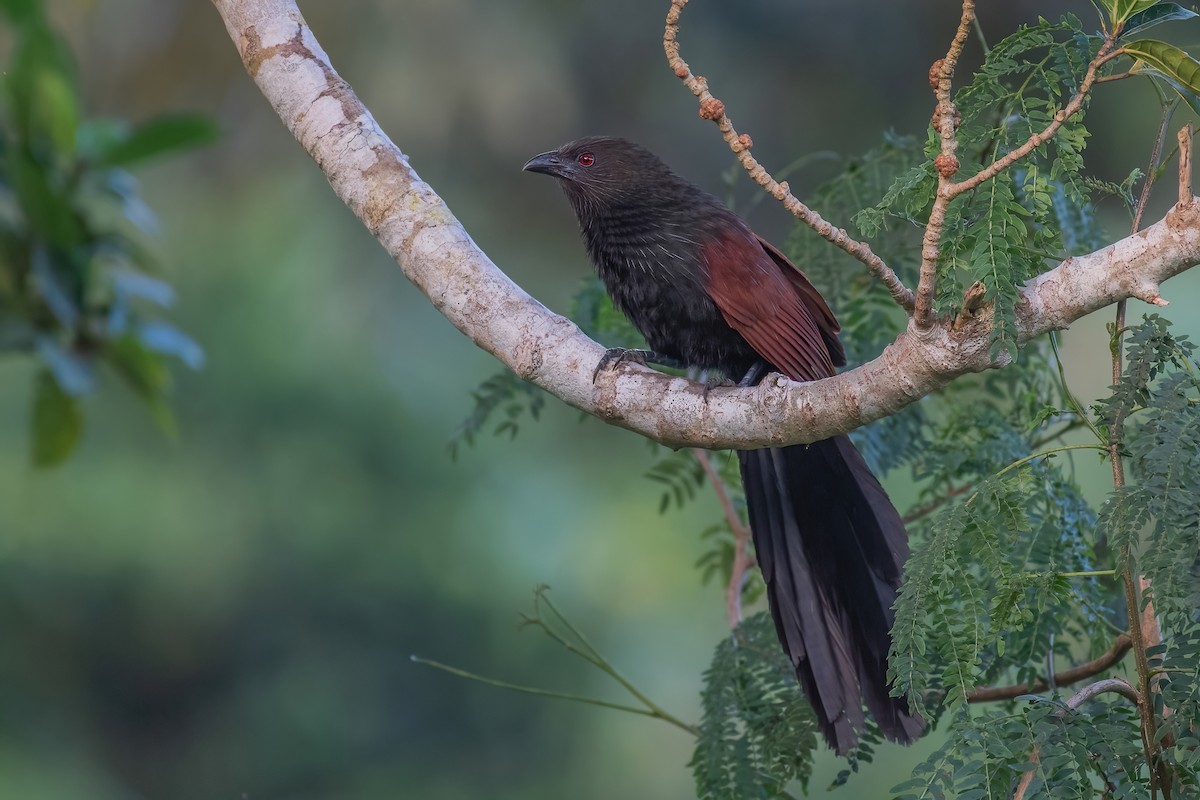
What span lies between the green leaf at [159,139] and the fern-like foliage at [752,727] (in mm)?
1099

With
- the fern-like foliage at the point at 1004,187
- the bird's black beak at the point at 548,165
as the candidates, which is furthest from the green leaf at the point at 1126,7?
the bird's black beak at the point at 548,165

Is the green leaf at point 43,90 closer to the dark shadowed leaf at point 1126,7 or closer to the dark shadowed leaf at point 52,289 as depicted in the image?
the dark shadowed leaf at point 52,289

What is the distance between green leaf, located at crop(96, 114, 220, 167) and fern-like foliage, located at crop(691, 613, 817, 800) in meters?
1.10

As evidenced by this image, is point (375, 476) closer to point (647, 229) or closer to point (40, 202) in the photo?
point (647, 229)

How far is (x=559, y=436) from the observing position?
16.8 ft

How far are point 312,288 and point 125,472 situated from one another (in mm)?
1031

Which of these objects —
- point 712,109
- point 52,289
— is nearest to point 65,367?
point 52,289

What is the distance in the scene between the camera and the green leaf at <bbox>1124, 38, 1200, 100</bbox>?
0.97 m

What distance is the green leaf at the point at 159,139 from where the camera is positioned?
1.61 ft

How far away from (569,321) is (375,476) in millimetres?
3453

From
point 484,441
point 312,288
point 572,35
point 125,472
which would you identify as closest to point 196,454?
point 125,472

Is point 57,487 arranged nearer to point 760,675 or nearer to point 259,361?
point 259,361

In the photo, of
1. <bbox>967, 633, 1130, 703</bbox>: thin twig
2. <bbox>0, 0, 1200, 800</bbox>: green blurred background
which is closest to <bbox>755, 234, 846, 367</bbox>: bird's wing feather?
<bbox>967, 633, 1130, 703</bbox>: thin twig

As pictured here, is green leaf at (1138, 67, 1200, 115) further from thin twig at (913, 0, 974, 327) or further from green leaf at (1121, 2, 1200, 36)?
thin twig at (913, 0, 974, 327)
